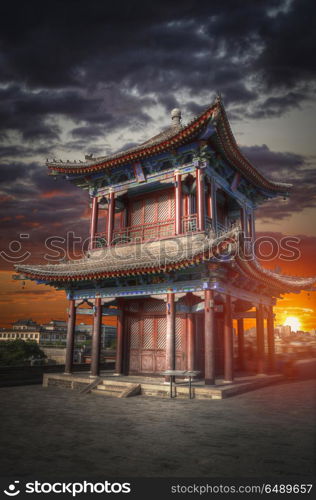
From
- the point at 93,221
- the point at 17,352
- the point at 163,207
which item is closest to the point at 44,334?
the point at 17,352

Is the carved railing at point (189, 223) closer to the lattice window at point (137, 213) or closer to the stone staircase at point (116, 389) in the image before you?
the lattice window at point (137, 213)

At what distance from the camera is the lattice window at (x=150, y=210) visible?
17.0 m

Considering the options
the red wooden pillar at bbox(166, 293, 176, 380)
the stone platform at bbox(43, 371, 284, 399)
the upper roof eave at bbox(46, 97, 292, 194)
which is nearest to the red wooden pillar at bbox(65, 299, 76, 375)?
the stone platform at bbox(43, 371, 284, 399)

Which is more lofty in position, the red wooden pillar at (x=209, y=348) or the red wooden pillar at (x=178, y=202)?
the red wooden pillar at (x=178, y=202)

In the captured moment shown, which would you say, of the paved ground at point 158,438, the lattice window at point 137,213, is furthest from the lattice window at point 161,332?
the lattice window at point 137,213

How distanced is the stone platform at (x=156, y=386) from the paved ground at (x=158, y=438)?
66 cm

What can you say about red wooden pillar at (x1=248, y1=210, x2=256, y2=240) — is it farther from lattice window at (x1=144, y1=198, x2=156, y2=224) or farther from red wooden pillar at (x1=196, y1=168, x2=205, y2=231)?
red wooden pillar at (x1=196, y1=168, x2=205, y2=231)

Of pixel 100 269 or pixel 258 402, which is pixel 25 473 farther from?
pixel 100 269

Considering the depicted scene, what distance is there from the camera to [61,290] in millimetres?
16953

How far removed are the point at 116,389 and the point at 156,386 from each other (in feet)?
5.65

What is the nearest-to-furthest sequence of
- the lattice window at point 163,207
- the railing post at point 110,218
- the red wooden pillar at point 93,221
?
the lattice window at point 163,207 → the railing post at point 110,218 → the red wooden pillar at point 93,221

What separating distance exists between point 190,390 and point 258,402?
2.12m

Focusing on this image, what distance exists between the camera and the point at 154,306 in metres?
Answer: 15.7

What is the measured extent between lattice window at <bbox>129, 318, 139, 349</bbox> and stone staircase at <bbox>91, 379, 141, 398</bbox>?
2.69 meters
